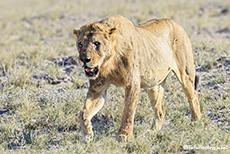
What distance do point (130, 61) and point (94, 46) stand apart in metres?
0.55

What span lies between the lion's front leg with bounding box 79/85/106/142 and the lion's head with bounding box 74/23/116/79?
44 centimetres

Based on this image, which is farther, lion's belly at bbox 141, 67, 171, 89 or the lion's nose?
lion's belly at bbox 141, 67, 171, 89

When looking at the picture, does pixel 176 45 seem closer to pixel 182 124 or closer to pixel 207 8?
pixel 182 124

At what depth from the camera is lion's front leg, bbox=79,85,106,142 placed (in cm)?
479

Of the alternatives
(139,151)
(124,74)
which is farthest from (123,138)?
(124,74)

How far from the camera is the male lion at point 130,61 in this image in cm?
452

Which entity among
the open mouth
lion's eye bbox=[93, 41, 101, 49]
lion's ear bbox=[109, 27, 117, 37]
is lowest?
the open mouth

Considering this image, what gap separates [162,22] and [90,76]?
191 centimetres

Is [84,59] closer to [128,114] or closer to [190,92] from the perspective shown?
[128,114]

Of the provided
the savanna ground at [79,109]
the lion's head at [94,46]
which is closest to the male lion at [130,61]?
the lion's head at [94,46]

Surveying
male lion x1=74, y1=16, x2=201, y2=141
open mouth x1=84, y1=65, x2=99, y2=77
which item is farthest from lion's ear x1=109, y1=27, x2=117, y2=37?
open mouth x1=84, y1=65, x2=99, y2=77

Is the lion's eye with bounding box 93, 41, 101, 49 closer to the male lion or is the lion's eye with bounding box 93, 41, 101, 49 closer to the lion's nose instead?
the male lion

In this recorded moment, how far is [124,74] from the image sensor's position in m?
4.69

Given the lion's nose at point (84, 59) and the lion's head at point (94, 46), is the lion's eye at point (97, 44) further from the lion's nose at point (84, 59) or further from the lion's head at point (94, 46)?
the lion's nose at point (84, 59)
